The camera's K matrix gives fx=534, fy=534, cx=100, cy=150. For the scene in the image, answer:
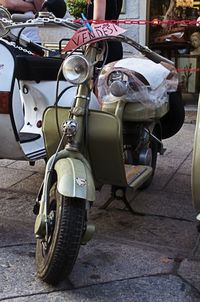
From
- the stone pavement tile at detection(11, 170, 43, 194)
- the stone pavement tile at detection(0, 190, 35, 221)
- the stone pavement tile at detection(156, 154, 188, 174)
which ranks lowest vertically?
the stone pavement tile at detection(156, 154, 188, 174)

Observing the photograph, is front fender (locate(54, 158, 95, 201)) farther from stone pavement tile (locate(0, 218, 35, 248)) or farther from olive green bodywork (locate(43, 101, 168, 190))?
stone pavement tile (locate(0, 218, 35, 248))

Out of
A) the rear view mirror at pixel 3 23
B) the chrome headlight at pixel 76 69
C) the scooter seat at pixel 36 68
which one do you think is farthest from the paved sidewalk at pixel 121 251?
the rear view mirror at pixel 3 23

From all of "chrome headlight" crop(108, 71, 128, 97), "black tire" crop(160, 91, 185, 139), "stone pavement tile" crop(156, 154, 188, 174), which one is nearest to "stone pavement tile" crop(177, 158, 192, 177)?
"stone pavement tile" crop(156, 154, 188, 174)

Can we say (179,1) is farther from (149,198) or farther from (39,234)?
(39,234)

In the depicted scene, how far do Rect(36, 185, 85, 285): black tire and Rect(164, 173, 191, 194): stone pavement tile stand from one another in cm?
207

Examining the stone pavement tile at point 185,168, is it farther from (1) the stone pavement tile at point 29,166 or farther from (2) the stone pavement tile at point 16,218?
(2) the stone pavement tile at point 16,218

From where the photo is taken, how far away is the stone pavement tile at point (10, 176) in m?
4.98

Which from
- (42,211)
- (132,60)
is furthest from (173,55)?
(42,211)

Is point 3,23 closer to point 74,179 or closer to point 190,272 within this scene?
point 74,179

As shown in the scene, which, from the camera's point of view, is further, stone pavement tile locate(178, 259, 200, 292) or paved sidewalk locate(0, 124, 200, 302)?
stone pavement tile locate(178, 259, 200, 292)

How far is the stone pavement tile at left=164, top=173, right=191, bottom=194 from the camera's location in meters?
4.86

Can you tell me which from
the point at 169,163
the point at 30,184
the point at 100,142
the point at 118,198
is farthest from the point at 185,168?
the point at 100,142

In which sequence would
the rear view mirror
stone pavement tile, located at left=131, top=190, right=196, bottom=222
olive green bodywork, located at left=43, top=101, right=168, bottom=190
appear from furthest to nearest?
stone pavement tile, located at left=131, top=190, right=196, bottom=222 → the rear view mirror → olive green bodywork, located at left=43, top=101, right=168, bottom=190

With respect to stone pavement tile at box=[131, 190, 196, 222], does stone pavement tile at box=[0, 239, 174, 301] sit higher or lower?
higher
